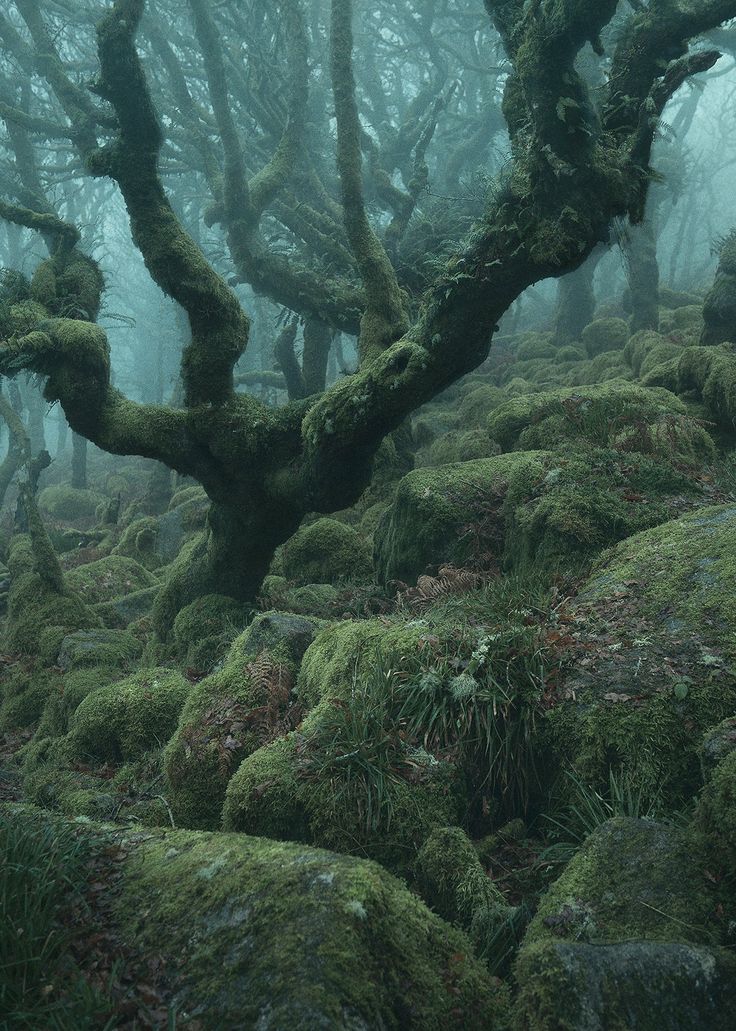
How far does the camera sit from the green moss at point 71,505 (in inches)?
1044

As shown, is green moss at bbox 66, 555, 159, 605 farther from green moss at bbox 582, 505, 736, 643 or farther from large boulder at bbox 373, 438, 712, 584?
green moss at bbox 582, 505, 736, 643

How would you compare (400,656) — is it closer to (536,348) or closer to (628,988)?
(628,988)

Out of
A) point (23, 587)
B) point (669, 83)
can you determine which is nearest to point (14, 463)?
point (23, 587)

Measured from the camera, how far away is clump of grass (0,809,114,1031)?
2537 mm

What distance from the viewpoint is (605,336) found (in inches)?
795

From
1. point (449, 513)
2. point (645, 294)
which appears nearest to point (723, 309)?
point (645, 294)

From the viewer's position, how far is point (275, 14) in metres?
22.5

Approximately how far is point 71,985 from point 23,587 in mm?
→ 10486

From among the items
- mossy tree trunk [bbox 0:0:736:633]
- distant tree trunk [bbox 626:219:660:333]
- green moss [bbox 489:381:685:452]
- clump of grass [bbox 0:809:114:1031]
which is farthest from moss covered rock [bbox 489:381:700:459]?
distant tree trunk [bbox 626:219:660:333]

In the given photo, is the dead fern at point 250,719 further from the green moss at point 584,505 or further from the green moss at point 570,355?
the green moss at point 570,355

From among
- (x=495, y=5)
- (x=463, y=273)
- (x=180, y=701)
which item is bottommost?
(x=180, y=701)

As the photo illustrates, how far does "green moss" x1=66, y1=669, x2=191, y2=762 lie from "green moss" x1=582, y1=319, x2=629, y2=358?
16744 mm

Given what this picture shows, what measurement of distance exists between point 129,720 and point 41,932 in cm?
448

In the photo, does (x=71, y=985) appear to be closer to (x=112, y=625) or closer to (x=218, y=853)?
(x=218, y=853)
